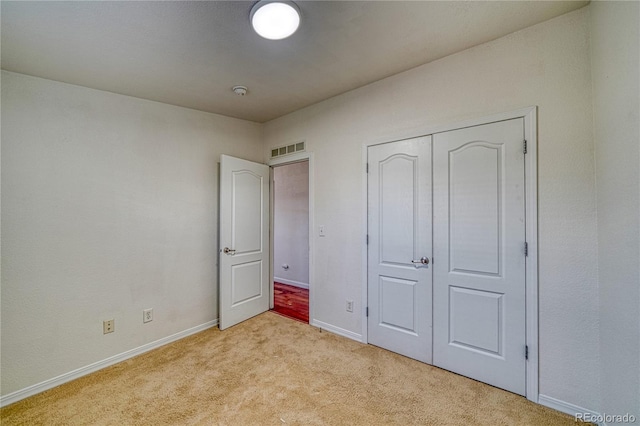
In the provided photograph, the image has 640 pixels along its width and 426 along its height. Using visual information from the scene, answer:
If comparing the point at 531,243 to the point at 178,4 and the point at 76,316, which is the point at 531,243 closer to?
the point at 178,4

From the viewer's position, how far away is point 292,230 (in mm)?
5098

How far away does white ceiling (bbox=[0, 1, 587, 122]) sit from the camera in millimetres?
1574

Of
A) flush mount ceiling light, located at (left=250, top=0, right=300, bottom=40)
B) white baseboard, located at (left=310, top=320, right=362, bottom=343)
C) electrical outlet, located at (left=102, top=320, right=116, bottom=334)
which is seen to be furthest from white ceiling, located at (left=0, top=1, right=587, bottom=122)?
white baseboard, located at (left=310, top=320, right=362, bottom=343)

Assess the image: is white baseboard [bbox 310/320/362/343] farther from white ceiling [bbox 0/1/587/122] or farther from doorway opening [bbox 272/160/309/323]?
white ceiling [bbox 0/1/587/122]

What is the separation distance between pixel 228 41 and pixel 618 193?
2539 mm

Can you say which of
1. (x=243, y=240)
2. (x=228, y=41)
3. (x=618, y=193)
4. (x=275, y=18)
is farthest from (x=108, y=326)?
(x=618, y=193)

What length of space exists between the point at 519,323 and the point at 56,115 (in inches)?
159

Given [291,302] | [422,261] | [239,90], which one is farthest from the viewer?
[291,302]

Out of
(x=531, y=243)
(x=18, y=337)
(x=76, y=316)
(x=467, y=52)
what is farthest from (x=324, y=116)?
(x=18, y=337)

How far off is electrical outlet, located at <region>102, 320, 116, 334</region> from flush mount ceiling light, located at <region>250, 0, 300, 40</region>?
2808 millimetres

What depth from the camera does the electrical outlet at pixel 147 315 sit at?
266 cm

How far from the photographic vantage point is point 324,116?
2.99 meters

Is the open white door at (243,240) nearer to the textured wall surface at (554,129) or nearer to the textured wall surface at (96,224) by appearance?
the textured wall surface at (96,224)

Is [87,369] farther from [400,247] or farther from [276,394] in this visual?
[400,247]
